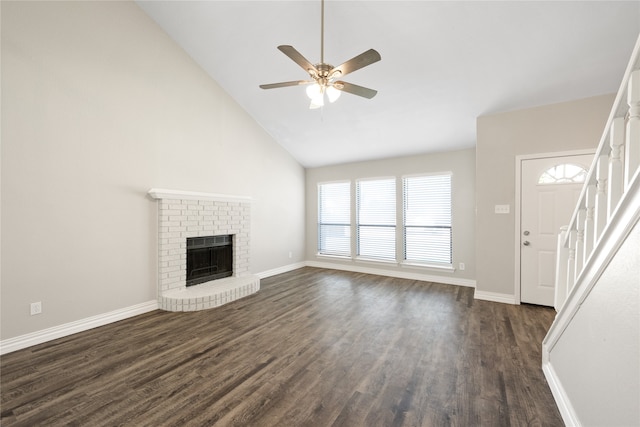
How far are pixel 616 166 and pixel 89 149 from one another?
14.9 ft

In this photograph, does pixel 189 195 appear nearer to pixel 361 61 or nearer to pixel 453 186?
pixel 361 61

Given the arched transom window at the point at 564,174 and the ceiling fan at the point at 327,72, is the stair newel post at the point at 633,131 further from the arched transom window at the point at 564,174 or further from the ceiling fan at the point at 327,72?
the arched transom window at the point at 564,174

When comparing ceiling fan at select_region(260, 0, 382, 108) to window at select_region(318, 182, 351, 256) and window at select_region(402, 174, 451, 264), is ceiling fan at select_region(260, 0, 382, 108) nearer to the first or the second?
window at select_region(402, 174, 451, 264)

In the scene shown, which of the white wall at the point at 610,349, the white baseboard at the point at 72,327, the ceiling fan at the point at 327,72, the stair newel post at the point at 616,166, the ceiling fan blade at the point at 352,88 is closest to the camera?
the white wall at the point at 610,349

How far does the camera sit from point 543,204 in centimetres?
371

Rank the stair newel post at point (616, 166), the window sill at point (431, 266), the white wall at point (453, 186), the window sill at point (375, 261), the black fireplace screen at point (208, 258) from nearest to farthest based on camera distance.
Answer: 1. the stair newel post at point (616, 166)
2. the black fireplace screen at point (208, 258)
3. the white wall at point (453, 186)
4. the window sill at point (431, 266)
5. the window sill at point (375, 261)

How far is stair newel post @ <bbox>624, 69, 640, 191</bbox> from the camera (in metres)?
1.18

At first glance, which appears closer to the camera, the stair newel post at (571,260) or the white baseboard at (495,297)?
the stair newel post at (571,260)

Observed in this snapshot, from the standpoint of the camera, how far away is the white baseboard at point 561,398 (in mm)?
1545

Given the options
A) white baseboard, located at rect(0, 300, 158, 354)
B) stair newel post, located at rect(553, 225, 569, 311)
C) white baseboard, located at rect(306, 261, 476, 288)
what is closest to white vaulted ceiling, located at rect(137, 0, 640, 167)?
stair newel post, located at rect(553, 225, 569, 311)

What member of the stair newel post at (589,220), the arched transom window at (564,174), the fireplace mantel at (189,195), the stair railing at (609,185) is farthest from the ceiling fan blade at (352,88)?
the arched transom window at (564,174)

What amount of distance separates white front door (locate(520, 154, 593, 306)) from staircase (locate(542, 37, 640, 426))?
2140 millimetres

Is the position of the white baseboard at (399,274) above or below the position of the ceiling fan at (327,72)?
below

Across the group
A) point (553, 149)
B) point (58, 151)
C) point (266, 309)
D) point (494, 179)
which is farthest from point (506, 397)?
point (58, 151)
